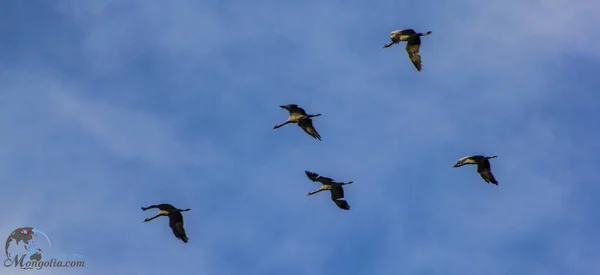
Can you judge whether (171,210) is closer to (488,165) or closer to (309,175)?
(309,175)

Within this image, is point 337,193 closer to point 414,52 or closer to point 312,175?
point 312,175

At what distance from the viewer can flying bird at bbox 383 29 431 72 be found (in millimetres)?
71562

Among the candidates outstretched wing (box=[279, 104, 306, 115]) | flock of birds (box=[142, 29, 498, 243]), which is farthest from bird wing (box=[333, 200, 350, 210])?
outstretched wing (box=[279, 104, 306, 115])

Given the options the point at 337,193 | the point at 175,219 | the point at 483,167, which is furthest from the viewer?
the point at 337,193

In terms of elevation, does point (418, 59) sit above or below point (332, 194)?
above

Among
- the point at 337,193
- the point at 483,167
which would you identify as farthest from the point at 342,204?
the point at 483,167

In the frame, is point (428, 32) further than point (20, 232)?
No

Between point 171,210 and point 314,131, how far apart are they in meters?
8.70

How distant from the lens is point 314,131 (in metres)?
71.6

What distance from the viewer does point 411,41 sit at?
236 ft

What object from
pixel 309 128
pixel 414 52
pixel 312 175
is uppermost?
pixel 414 52

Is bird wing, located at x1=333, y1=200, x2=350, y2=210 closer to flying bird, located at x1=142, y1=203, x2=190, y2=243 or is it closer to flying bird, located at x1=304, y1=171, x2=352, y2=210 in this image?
flying bird, located at x1=304, y1=171, x2=352, y2=210

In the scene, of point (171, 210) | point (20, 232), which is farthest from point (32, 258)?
point (171, 210)

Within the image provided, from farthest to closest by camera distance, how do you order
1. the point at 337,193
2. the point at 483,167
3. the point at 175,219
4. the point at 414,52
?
the point at 337,193, the point at 414,52, the point at 483,167, the point at 175,219
